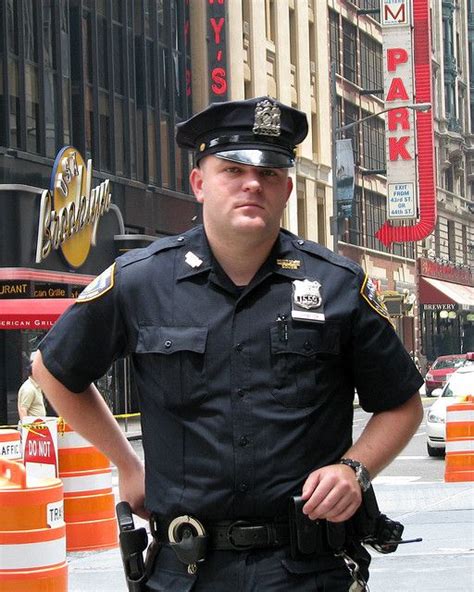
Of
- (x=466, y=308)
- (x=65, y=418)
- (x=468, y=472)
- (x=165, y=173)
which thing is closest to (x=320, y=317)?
(x=65, y=418)

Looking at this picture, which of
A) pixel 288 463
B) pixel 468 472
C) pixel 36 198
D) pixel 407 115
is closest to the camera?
pixel 288 463

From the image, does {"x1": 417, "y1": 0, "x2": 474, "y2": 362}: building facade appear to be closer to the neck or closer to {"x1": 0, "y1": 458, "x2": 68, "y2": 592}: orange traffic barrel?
{"x1": 0, "y1": 458, "x2": 68, "y2": 592}: orange traffic barrel

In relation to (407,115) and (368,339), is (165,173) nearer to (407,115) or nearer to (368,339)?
(407,115)

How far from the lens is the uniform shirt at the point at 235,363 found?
4023 mm

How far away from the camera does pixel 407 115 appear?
203 ft

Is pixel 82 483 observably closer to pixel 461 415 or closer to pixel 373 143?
pixel 461 415

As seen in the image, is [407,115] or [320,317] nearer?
[320,317]

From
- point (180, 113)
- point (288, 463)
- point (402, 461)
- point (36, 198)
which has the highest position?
point (180, 113)

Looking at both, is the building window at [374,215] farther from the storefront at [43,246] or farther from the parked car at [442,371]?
the storefront at [43,246]

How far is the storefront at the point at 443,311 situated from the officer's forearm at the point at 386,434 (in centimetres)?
7006

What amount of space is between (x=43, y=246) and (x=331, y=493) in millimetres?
29716

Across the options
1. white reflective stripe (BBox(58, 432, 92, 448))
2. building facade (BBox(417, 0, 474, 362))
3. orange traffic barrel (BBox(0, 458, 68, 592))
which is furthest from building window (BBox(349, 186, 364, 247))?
orange traffic barrel (BBox(0, 458, 68, 592))

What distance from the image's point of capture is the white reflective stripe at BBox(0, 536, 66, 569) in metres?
Result: 8.73

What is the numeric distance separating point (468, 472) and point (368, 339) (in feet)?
48.6
